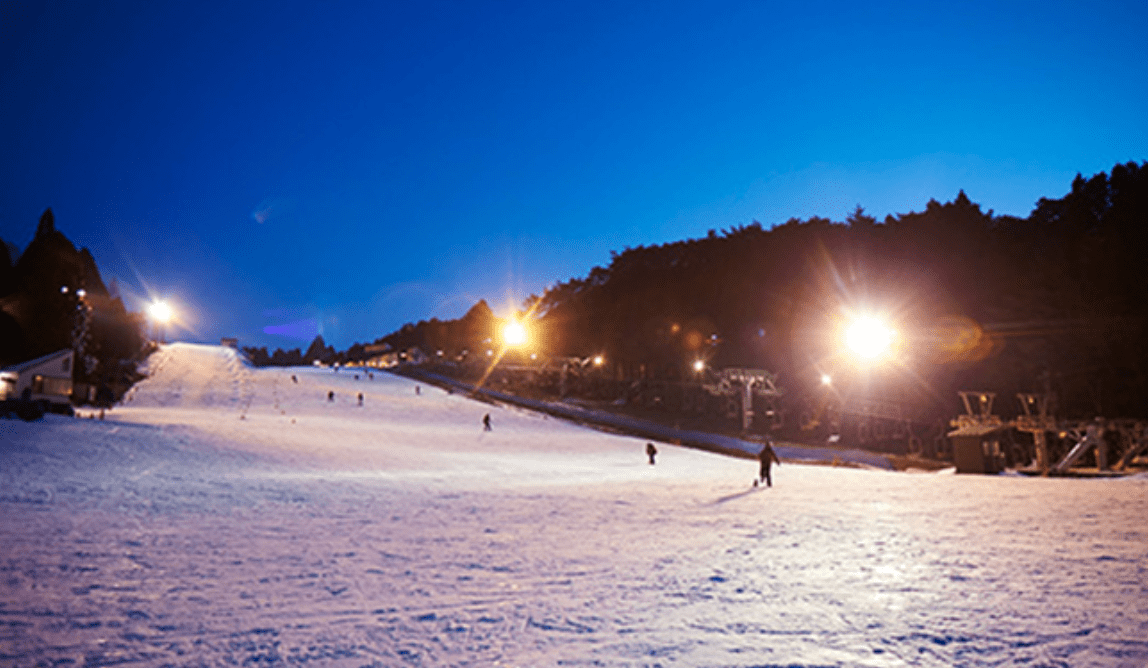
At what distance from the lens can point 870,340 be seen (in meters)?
44.8

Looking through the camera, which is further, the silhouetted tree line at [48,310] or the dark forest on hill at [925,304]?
the silhouetted tree line at [48,310]

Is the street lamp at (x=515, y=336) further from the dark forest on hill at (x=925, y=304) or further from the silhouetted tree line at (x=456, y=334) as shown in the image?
the silhouetted tree line at (x=456, y=334)

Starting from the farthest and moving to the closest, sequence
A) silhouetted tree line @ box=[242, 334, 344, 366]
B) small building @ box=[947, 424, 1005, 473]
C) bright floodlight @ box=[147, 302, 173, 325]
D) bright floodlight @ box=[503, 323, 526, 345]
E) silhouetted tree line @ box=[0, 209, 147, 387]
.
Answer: silhouetted tree line @ box=[242, 334, 344, 366] → bright floodlight @ box=[147, 302, 173, 325] → bright floodlight @ box=[503, 323, 526, 345] → silhouetted tree line @ box=[0, 209, 147, 387] → small building @ box=[947, 424, 1005, 473]

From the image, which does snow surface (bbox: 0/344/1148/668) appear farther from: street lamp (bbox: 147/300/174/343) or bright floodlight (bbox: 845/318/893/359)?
street lamp (bbox: 147/300/174/343)

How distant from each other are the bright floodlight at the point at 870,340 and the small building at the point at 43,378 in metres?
56.6

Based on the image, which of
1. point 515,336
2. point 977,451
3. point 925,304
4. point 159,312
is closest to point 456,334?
point 515,336

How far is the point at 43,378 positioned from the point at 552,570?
52.2m

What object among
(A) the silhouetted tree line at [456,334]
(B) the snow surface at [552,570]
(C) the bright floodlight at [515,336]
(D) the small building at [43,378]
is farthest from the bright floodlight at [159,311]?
(B) the snow surface at [552,570]

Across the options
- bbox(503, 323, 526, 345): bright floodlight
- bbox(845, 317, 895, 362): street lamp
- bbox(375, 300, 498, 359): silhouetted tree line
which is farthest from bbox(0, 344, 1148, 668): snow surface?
bbox(375, 300, 498, 359): silhouetted tree line

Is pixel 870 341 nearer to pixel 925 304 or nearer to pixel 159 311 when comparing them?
pixel 925 304

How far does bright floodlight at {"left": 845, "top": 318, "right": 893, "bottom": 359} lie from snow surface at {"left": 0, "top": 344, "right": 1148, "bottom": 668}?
2656 centimetres

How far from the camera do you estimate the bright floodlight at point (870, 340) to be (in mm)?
43869

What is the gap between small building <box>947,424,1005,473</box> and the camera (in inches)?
1032

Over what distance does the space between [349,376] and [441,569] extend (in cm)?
6942
